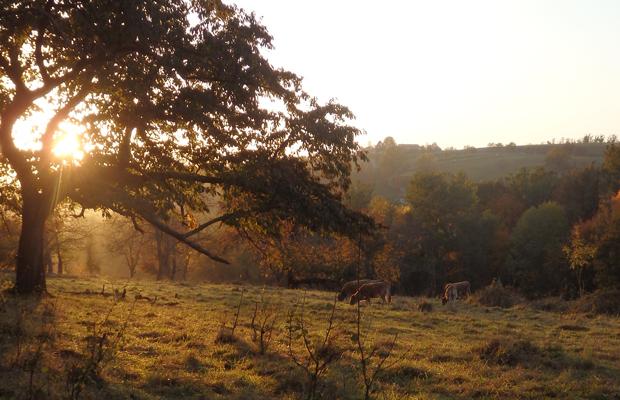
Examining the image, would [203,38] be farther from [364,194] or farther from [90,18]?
[364,194]

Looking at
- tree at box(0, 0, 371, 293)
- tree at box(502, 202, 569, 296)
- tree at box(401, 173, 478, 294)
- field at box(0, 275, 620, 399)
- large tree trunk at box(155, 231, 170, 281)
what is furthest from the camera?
tree at box(401, 173, 478, 294)

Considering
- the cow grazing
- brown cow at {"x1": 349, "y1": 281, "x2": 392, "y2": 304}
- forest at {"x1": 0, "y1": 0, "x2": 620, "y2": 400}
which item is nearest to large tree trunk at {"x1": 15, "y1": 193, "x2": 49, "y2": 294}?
forest at {"x1": 0, "y1": 0, "x2": 620, "y2": 400}

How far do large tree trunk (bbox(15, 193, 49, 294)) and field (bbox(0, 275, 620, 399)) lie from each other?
127 cm

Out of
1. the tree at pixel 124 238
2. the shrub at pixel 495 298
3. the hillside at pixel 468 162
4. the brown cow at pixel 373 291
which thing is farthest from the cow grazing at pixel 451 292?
the hillside at pixel 468 162

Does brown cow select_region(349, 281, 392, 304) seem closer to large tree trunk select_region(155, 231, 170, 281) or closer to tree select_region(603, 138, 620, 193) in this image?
large tree trunk select_region(155, 231, 170, 281)

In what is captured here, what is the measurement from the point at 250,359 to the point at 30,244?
33.8 feet

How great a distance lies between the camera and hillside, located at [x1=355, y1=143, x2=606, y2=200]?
128m

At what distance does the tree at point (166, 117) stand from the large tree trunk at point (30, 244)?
2.9 inches

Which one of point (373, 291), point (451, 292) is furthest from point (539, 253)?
point (373, 291)

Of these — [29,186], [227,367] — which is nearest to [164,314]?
[29,186]

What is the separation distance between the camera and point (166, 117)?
1370 cm

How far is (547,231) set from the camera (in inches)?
2571

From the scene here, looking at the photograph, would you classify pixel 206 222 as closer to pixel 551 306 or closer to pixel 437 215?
pixel 551 306

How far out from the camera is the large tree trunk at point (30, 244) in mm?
16922
